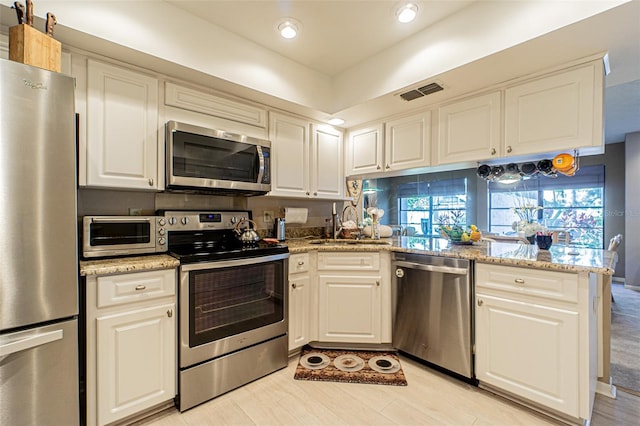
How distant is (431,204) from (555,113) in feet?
12.3

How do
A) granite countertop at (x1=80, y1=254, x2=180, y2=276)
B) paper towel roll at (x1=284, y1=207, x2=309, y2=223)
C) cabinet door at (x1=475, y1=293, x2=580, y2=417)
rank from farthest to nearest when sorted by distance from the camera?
paper towel roll at (x1=284, y1=207, x2=309, y2=223)
cabinet door at (x1=475, y1=293, x2=580, y2=417)
granite countertop at (x1=80, y1=254, x2=180, y2=276)

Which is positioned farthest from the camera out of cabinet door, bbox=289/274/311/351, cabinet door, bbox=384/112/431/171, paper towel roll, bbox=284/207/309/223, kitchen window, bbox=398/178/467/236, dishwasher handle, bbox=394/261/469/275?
kitchen window, bbox=398/178/467/236

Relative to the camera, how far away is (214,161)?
2.17 meters

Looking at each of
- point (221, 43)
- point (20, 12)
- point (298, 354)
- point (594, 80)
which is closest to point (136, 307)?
point (298, 354)

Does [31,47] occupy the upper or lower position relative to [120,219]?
upper

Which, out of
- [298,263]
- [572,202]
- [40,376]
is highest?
[572,202]

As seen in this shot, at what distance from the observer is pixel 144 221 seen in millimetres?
1939

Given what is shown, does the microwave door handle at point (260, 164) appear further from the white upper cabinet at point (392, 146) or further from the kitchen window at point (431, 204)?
the kitchen window at point (431, 204)

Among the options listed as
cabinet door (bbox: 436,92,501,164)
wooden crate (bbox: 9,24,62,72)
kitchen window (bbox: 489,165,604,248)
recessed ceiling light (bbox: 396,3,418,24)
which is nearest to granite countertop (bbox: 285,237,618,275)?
cabinet door (bbox: 436,92,501,164)

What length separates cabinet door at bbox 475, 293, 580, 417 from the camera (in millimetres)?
1598

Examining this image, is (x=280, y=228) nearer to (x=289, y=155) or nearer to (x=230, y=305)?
(x=289, y=155)

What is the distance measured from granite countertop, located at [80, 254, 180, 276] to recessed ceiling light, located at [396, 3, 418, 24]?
2.16 m

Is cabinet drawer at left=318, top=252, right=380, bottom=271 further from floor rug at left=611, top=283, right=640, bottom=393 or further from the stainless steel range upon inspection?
floor rug at left=611, top=283, right=640, bottom=393

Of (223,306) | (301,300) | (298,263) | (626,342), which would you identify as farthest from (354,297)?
(626,342)
